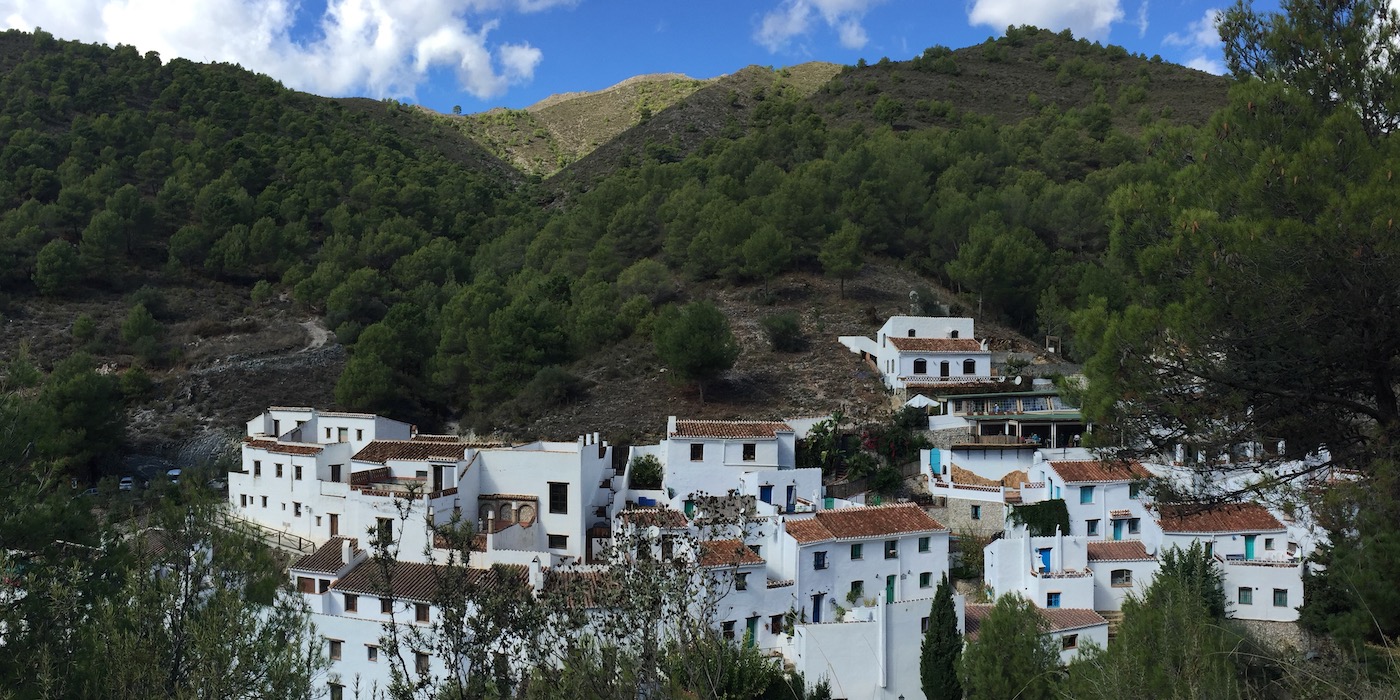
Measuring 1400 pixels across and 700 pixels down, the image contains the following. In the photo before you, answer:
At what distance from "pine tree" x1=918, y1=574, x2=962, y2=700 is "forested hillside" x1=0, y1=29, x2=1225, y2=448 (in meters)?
14.9

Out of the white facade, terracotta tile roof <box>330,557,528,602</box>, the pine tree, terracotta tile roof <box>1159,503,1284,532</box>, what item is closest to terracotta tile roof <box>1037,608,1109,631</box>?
the pine tree

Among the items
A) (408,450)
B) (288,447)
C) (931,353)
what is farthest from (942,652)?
(288,447)

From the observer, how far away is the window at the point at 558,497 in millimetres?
21188

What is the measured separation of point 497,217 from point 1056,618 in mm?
40981

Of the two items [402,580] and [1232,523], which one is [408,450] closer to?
[402,580]

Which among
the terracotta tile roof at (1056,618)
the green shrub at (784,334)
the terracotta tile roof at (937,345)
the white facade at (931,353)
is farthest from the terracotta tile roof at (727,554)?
the green shrub at (784,334)

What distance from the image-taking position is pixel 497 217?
53.1 metres

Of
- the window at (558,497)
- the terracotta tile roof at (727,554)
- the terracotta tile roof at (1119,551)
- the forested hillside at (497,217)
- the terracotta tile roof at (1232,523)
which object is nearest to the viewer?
the terracotta tile roof at (727,554)

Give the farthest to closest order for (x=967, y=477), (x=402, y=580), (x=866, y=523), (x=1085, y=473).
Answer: (x=967, y=477), (x=1085, y=473), (x=866, y=523), (x=402, y=580)

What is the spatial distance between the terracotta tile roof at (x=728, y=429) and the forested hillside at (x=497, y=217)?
24.9ft

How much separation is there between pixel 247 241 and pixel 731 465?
30514 mm

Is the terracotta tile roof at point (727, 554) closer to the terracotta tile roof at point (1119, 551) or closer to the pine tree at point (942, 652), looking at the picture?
the pine tree at point (942, 652)

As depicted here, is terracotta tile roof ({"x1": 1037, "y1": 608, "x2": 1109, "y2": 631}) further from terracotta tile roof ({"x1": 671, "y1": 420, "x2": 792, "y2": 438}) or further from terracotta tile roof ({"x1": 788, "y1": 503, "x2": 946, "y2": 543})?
terracotta tile roof ({"x1": 671, "y1": 420, "x2": 792, "y2": 438})

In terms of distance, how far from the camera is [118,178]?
46.9 meters
